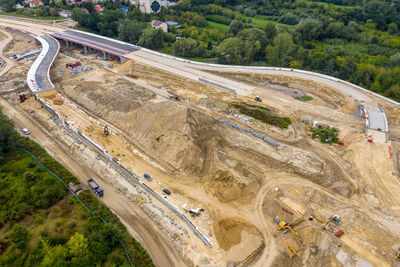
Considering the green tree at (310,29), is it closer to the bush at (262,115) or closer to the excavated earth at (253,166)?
the excavated earth at (253,166)

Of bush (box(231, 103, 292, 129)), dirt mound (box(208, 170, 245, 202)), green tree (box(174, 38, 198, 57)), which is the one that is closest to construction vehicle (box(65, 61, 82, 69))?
green tree (box(174, 38, 198, 57))

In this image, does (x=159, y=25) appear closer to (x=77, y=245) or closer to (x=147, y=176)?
(x=147, y=176)

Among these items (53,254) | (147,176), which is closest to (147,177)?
(147,176)

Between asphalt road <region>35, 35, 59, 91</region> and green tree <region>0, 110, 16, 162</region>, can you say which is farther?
asphalt road <region>35, 35, 59, 91</region>

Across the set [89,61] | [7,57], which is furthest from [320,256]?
[7,57]

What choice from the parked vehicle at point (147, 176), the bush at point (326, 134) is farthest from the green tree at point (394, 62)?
the parked vehicle at point (147, 176)

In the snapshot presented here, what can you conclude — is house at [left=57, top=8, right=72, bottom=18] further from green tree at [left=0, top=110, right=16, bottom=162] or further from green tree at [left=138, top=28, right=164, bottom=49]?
green tree at [left=0, top=110, right=16, bottom=162]

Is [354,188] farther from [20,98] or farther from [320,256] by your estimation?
[20,98]
